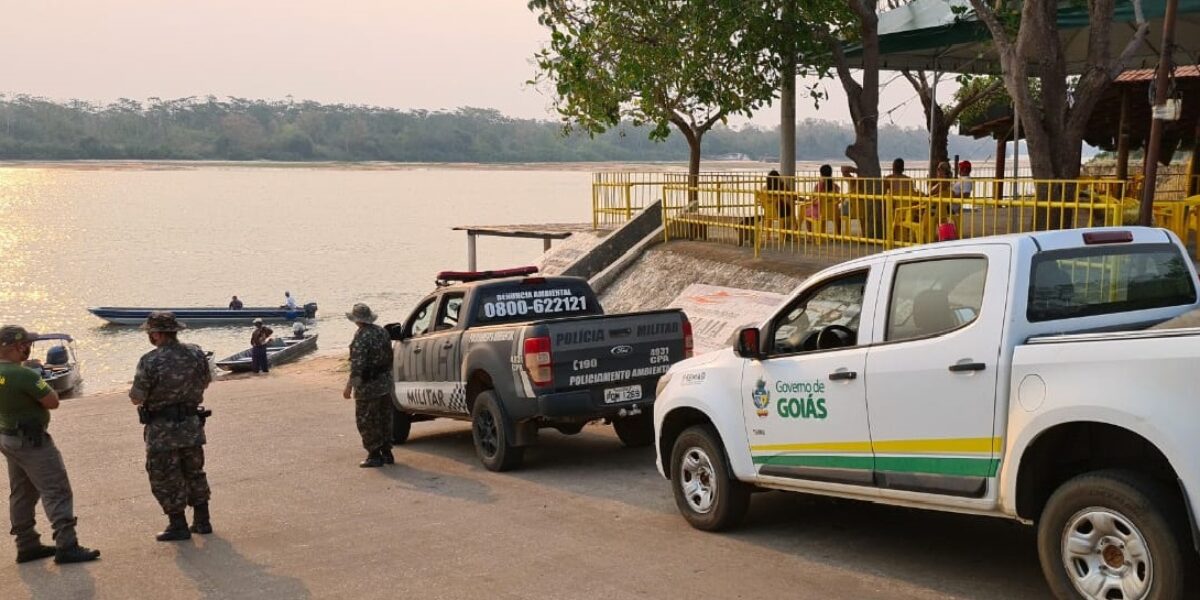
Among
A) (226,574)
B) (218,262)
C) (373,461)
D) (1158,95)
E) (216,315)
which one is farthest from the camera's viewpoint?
(218,262)

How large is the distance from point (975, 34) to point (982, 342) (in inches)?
499

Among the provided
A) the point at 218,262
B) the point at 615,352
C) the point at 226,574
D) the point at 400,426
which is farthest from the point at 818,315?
the point at 218,262

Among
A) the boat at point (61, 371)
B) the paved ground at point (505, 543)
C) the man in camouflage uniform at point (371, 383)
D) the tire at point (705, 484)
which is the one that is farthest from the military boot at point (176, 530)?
the boat at point (61, 371)

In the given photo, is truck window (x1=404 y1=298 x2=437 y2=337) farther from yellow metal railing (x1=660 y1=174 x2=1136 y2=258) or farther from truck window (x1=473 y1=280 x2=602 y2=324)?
yellow metal railing (x1=660 y1=174 x2=1136 y2=258)

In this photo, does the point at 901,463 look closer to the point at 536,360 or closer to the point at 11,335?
the point at 536,360

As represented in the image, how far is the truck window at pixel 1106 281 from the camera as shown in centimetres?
620

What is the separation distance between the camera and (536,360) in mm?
10555

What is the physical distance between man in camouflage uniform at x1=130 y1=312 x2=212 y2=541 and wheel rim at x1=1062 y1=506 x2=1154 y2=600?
5.78 metres

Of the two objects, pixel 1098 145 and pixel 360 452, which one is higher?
→ pixel 1098 145

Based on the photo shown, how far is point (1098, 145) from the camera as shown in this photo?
26.3 meters

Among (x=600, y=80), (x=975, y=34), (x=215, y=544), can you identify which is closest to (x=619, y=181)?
(x=600, y=80)

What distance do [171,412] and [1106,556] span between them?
6.18 m

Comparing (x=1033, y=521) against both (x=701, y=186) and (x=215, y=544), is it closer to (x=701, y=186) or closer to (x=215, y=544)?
(x=215, y=544)

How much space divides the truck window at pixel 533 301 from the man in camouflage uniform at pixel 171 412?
3608mm
